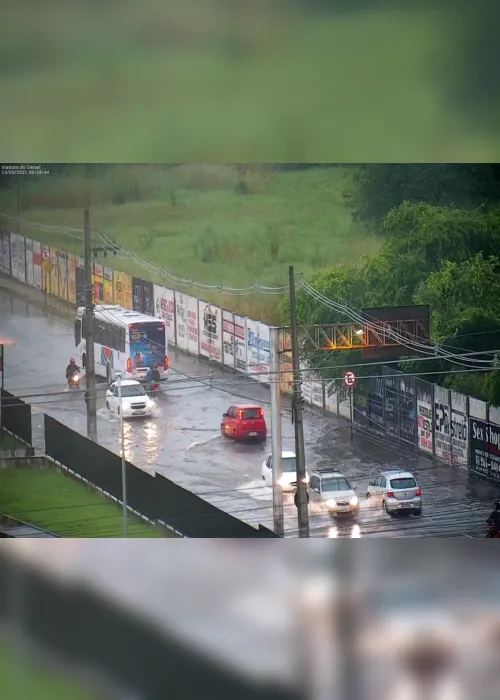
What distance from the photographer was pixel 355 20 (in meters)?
4.08

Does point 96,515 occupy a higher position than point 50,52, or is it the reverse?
point 50,52

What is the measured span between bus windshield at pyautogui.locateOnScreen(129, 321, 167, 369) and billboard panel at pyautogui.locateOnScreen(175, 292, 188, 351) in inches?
2.3

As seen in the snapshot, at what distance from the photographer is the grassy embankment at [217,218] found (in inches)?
165

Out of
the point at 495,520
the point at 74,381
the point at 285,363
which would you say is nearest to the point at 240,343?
the point at 285,363

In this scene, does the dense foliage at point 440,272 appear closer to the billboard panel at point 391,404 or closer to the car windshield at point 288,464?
the billboard panel at point 391,404

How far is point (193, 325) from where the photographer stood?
4.23m

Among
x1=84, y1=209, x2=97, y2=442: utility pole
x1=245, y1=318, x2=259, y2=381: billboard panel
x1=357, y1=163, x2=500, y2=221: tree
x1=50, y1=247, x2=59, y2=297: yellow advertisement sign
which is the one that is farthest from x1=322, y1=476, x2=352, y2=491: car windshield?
x1=50, y1=247, x2=59, y2=297: yellow advertisement sign

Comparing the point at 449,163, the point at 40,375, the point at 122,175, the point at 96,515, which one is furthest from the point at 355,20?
the point at 96,515

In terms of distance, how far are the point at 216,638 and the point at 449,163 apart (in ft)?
6.35

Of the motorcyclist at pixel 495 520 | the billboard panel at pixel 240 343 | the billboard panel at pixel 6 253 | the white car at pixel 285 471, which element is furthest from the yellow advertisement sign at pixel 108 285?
the motorcyclist at pixel 495 520

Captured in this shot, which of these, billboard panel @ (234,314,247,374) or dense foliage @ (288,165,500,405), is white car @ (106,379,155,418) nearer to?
billboard panel @ (234,314,247,374)

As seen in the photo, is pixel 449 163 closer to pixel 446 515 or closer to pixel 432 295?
pixel 432 295

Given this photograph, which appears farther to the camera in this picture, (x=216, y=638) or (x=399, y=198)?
(x=399, y=198)

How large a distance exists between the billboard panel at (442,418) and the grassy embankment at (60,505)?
1.16m
